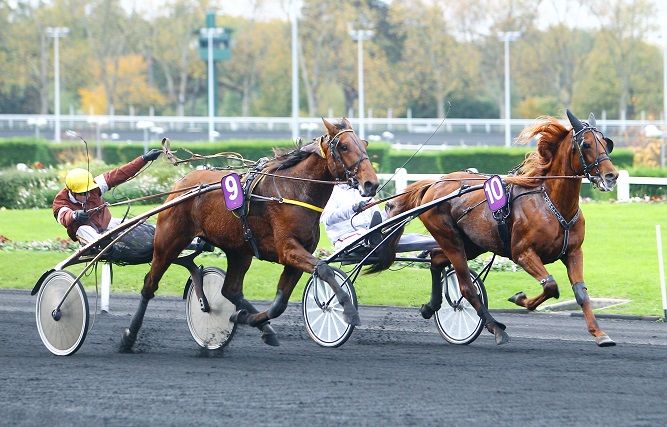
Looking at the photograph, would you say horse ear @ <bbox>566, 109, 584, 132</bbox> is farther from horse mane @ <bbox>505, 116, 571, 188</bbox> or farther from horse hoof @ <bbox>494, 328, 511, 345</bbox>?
horse hoof @ <bbox>494, 328, 511, 345</bbox>

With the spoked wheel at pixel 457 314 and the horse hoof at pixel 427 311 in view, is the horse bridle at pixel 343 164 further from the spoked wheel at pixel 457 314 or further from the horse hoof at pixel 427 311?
the horse hoof at pixel 427 311

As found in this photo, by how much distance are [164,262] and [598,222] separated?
977 cm

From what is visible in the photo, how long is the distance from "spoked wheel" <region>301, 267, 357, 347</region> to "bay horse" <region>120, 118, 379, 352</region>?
0.33 m

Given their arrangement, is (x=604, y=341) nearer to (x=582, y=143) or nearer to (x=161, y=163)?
(x=582, y=143)

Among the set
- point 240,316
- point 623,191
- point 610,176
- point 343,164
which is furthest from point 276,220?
point 623,191

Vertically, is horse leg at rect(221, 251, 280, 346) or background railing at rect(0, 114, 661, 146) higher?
background railing at rect(0, 114, 661, 146)

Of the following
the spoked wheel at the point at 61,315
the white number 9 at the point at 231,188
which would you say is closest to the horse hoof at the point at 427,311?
the white number 9 at the point at 231,188

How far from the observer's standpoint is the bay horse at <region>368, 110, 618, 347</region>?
300 inches

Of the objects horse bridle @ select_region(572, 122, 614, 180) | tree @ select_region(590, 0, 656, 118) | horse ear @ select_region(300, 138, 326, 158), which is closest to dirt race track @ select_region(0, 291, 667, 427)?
horse bridle @ select_region(572, 122, 614, 180)

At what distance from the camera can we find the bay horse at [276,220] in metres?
7.49

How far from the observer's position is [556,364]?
7.18 m

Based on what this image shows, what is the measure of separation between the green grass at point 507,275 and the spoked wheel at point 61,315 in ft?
9.30

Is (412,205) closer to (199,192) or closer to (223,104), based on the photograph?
(199,192)

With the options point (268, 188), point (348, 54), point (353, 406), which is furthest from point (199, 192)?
point (348, 54)
